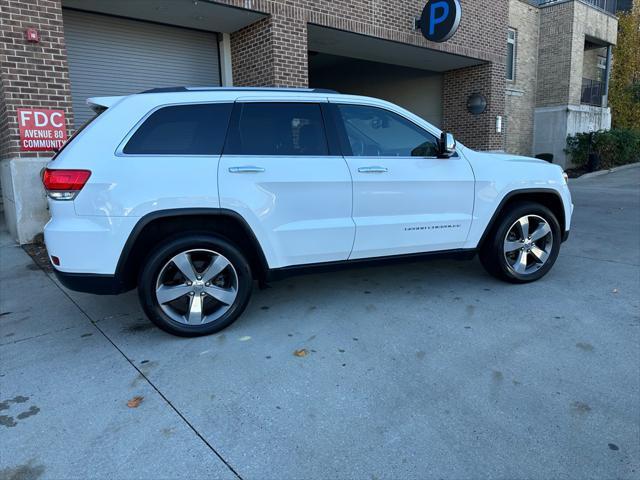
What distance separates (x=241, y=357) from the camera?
3404 mm

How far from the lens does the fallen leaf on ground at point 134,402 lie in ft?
9.25

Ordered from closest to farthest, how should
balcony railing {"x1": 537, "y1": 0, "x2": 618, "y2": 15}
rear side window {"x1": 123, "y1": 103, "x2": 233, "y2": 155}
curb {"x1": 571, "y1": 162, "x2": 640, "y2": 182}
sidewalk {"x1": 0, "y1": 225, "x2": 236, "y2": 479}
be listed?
sidewalk {"x1": 0, "y1": 225, "x2": 236, "y2": 479} → rear side window {"x1": 123, "y1": 103, "x2": 233, "y2": 155} → curb {"x1": 571, "y1": 162, "x2": 640, "y2": 182} → balcony railing {"x1": 537, "y1": 0, "x2": 618, "y2": 15}

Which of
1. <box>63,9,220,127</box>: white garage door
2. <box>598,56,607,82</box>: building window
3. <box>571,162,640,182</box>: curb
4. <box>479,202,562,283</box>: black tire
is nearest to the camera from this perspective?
<box>479,202,562,283</box>: black tire

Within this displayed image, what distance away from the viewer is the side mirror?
421cm

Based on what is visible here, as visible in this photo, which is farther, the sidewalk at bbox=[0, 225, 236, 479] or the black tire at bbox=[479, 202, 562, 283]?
the black tire at bbox=[479, 202, 562, 283]

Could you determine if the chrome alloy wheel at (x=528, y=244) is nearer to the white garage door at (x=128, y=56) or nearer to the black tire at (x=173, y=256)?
the black tire at (x=173, y=256)

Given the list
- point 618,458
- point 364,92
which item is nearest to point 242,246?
point 618,458

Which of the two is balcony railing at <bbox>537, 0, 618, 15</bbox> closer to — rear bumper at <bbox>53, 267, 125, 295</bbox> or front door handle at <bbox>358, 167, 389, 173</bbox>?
front door handle at <bbox>358, 167, 389, 173</bbox>

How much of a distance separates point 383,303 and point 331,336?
2.87ft

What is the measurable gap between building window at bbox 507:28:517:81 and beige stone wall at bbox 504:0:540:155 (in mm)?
136

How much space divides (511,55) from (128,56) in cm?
1385

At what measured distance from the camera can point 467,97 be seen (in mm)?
14641

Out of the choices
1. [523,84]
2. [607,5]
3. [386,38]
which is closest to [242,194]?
[386,38]

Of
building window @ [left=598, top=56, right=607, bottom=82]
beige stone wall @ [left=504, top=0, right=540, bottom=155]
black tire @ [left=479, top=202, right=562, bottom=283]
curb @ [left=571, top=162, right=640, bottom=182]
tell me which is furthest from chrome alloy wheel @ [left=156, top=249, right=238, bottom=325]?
building window @ [left=598, top=56, right=607, bottom=82]
